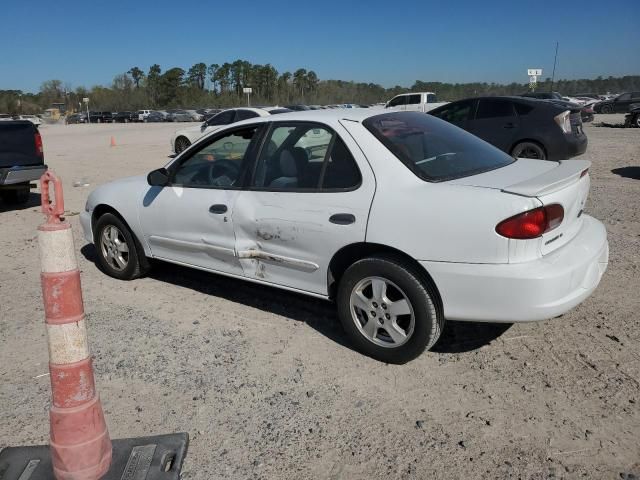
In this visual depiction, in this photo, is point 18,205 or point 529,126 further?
point 529,126

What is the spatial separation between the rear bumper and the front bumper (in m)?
7.39

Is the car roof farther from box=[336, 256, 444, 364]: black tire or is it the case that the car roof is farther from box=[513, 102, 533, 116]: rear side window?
box=[513, 102, 533, 116]: rear side window

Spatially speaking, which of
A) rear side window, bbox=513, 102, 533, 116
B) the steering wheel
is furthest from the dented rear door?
rear side window, bbox=513, 102, 533, 116

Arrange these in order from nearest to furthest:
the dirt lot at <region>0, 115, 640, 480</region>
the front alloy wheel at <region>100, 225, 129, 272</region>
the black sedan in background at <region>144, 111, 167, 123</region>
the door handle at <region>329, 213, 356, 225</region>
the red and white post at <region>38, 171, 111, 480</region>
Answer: the red and white post at <region>38, 171, 111, 480</region> < the dirt lot at <region>0, 115, 640, 480</region> < the door handle at <region>329, 213, 356, 225</region> < the front alloy wheel at <region>100, 225, 129, 272</region> < the black sedan in background at <region>144, 111, 167, 123</region>

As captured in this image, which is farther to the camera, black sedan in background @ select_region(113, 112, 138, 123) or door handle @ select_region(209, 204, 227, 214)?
black sedan in background @ select_region(113, 112, 138, 123)

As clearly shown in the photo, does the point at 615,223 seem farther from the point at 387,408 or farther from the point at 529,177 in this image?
the point at 387,408

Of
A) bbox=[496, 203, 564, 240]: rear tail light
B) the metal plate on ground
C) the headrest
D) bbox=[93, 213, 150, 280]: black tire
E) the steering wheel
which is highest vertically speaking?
the headrest

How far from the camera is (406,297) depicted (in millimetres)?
3416

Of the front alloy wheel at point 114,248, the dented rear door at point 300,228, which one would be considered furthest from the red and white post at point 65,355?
the front alloy wheel at point 114,248

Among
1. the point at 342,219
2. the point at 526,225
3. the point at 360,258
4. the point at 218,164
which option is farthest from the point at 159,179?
the point at 526,225

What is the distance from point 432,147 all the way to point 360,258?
3.13 feet

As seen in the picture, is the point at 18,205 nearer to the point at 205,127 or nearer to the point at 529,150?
the point at 205,127

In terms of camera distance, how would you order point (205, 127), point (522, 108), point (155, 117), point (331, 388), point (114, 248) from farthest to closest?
point (155, 117)
point (205, 127)
point (522, 108)
point (114, 248)
point (331, 388)

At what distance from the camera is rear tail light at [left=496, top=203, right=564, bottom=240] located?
3043 mm
